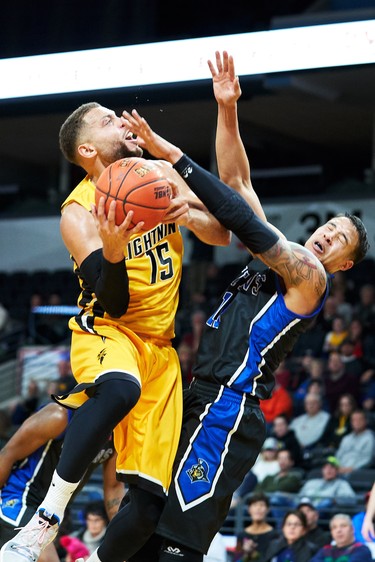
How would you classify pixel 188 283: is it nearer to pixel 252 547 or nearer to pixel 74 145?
pixel 252 547

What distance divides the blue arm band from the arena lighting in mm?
6663

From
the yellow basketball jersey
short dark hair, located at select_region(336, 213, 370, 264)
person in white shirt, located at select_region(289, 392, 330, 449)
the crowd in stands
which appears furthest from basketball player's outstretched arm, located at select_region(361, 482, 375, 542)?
person in white shirt, located at select_region(289, 392, 330, 449)

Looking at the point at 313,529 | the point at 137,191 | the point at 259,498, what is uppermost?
the point at 137,191

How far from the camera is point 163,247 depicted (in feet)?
14.8

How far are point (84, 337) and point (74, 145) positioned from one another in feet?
3.07

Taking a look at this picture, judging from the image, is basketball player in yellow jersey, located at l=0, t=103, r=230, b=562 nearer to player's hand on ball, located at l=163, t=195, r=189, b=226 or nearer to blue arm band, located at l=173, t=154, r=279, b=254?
player's hand on ball, located at l=163, t=195, r=189, b=226

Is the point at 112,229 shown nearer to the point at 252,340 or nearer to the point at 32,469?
the point at 252,340

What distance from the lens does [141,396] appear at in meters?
4.27

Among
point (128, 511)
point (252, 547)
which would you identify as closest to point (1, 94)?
point (252, 547)

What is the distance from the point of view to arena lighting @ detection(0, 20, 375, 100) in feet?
35.7

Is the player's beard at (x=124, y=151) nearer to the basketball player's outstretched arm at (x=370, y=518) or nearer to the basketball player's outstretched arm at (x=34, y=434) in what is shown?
the basketball player's outstretched arm at (x=34, y=434)

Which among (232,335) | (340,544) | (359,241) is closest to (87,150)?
(232,335)

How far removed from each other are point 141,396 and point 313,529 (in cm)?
466

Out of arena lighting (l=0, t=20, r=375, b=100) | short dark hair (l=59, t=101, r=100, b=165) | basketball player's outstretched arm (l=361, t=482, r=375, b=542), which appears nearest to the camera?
short dark hair (l=59, t=101, r=100, b=165)
